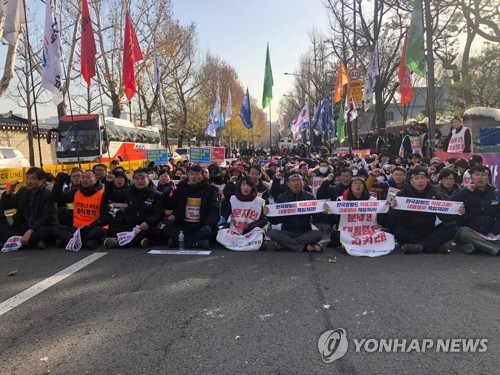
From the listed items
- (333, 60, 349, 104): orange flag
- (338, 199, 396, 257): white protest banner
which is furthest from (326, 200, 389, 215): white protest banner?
(333, 60, 349, 104): orange flag

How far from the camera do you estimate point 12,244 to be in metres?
7.30

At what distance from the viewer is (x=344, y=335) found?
3.80m

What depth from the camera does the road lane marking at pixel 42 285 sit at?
15.3 ft

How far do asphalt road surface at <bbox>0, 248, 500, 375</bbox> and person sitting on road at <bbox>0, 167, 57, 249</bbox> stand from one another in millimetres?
888

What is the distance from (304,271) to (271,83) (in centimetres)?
2114

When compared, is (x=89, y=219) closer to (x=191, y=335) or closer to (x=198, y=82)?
(x=191, y=335)

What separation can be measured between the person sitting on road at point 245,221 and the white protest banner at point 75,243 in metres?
2.29

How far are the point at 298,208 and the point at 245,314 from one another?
3116 millimetres

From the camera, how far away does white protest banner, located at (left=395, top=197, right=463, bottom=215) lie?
6.89 metres

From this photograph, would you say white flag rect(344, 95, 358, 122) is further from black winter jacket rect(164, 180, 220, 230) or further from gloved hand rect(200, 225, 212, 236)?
gloved hand rect(200, 225, 212, 236)

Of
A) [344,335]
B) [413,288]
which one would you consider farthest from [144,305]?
[413,288]

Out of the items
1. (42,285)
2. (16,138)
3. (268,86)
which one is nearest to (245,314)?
(42,285)

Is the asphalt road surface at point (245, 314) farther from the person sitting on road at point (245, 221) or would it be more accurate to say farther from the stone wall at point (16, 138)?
the stone wall at point (16, 138)

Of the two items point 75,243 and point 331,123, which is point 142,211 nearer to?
point 75,243
